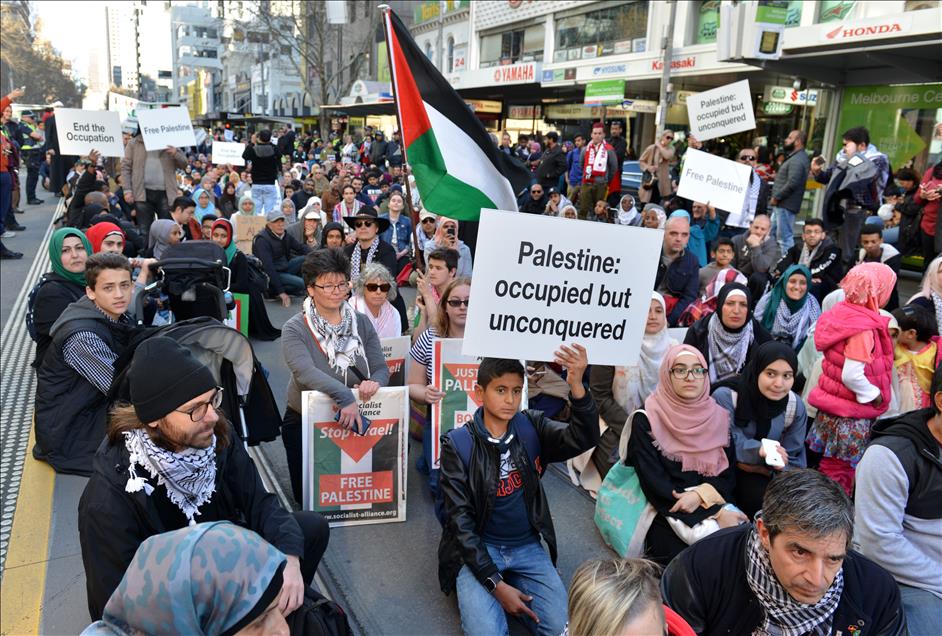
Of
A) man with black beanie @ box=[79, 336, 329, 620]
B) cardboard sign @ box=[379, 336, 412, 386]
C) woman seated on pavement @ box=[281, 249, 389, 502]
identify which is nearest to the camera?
man with black beanie @ box=[79, 336, 329, 620]

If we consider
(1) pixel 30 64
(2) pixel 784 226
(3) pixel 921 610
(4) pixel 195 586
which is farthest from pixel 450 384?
(1) pixel 30 64

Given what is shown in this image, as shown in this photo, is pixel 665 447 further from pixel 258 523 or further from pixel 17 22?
pixel 17 22

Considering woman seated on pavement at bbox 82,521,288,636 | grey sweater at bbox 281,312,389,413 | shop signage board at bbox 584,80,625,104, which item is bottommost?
grey sweater at bbox 281,312,389,413

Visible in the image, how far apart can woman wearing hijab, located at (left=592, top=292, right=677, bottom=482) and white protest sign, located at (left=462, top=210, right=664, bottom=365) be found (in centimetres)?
153

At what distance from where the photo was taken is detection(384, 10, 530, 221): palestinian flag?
4.58m

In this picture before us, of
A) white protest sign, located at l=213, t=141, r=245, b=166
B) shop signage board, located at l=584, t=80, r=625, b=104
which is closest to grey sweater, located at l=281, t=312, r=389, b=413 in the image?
white protest sign, located at l=213, t=141, r=245, b=166

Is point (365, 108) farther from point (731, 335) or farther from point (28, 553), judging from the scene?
point (28, 553)

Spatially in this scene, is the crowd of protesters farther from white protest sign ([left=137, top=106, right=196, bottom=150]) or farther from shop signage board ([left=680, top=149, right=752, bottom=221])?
white protest sign ([left=137, top=106, right=196, bottom=150])

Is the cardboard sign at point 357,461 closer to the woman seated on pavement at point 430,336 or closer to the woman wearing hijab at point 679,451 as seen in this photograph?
the woman seated on pavement at point 430,336

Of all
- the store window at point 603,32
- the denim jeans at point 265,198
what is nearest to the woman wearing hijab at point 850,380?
the denim jeans at point 265,198

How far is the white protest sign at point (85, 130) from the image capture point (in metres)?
10.3

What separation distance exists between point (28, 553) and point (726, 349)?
14.7 ft

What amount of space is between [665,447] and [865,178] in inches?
264

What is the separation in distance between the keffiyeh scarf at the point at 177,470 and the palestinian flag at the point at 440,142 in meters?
2.38
